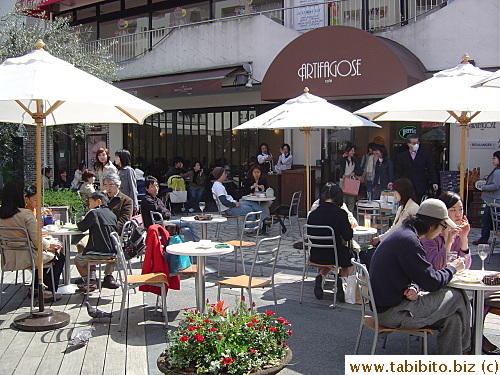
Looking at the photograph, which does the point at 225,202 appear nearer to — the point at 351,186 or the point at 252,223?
the point at 252,223

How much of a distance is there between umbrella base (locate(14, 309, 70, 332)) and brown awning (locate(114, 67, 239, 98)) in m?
9.37

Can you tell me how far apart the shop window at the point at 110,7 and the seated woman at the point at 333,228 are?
16.7 meters

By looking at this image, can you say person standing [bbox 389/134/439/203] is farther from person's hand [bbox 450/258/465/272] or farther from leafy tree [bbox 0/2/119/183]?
leafy tree [bbox 0/2/119/183]

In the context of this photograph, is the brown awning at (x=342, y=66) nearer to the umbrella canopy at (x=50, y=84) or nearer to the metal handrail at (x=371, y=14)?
the metal handrail at (x=371, y=14)

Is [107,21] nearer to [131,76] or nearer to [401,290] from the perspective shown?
[131,76]

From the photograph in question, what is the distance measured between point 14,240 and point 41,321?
99 centimetres

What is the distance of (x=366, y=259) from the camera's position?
21.0 ft

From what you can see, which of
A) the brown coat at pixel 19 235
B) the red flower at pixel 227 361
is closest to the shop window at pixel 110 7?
the brown coat at pixel 19 235

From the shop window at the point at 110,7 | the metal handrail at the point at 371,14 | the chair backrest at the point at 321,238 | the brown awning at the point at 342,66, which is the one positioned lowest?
the chair backrest at the point at 321,238

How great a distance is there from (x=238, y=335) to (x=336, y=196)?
136 inches

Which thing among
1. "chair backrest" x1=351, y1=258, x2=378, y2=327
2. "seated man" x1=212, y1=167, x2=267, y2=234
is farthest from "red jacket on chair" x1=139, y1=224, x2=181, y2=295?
"seated man" x1=212, y1=167, x2=267, y2=234

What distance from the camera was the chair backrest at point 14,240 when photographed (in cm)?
610

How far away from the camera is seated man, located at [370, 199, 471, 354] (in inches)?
167

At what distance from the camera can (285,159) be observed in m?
14.1
